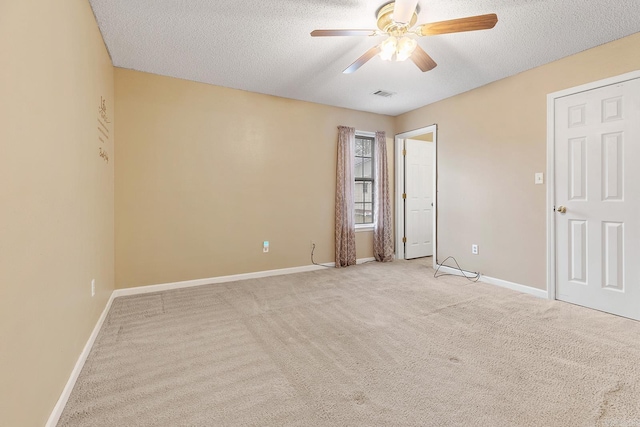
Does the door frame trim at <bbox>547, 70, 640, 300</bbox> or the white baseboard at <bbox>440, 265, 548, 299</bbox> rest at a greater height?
the door frame trim at <bbox>547, 70, 640, 300</bbox>

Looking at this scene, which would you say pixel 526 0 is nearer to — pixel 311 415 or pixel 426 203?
pixel 311 415

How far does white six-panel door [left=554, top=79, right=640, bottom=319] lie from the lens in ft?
8.35

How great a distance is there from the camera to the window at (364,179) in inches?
199

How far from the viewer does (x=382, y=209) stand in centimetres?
484

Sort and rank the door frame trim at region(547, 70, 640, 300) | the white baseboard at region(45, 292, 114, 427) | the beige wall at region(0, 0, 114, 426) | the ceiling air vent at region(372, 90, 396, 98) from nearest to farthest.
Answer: the beige wall at region(0, 0, 114, 426)
the white baseboard at region(45, 292, 114, 427)
the door frame trim at region(547, 70, 640, 300)
the ceiling air vent at region(372, 90, 396, 98)

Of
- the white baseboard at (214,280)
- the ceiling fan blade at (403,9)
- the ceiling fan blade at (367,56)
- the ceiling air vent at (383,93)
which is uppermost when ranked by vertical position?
the ceiling air vent at (383,93)

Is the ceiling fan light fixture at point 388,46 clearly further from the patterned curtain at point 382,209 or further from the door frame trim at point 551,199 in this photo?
the patterned curtain at point 382,209

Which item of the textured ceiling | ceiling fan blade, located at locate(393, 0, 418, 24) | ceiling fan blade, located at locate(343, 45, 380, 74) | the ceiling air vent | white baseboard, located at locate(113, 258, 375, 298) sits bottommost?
white baseboard, located at locate(113, 258, 375, 298)

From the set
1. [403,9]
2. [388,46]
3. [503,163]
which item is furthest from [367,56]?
[503,163]

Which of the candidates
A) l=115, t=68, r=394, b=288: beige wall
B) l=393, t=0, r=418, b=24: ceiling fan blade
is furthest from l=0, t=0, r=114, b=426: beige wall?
l=393, t=0, r=418, b=24: ceiling fan blade

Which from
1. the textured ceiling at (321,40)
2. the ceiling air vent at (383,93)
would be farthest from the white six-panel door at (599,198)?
the ceiling air vent at (383,93)

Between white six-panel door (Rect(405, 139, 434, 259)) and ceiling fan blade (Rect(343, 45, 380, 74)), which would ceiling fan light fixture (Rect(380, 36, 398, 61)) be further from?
white six-panel door (Rect(405, 139, 434, 259))

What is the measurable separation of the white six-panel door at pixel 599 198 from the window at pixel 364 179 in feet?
8.60

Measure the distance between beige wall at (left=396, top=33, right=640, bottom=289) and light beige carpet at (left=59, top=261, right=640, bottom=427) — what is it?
0.64m
